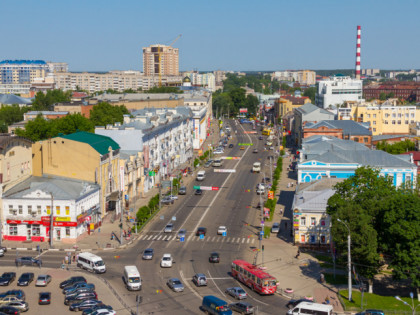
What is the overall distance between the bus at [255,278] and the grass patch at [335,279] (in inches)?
246

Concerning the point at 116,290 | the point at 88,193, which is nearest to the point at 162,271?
the point at 116,290

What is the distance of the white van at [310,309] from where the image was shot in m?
41.3

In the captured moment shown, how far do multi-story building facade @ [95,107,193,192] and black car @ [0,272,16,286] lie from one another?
124ft

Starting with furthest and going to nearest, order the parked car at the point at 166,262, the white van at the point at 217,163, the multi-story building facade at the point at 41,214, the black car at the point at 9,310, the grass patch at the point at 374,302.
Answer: the white van at the point at 217,163
the multi-story building facade at the point at 41,214
the parked car at the point at 166,262
the grass patch at the point at 374,302
the black car at the point at 9,310

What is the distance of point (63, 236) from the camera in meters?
62.7

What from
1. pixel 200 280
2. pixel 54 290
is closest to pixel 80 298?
pixel 54 290

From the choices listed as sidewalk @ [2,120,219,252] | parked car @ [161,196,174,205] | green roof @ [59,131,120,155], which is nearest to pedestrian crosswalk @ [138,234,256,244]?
sidewalk @ [2,120,219,252]

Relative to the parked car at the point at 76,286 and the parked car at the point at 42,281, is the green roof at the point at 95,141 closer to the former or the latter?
the parked car at the point at 42,281

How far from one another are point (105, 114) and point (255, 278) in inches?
3473

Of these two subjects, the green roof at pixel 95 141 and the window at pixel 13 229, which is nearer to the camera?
the window at pixel 13 229

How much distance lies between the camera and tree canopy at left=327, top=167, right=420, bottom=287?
46188 mm

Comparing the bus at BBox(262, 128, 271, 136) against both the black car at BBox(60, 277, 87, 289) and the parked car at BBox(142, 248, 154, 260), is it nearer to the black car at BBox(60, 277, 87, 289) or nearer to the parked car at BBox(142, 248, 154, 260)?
the parked car at BBox(142, 248, 154, 260)

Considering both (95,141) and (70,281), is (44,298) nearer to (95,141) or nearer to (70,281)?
(70,281)

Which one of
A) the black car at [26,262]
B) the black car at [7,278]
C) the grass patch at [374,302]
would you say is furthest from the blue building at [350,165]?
the black car at [7,278]
